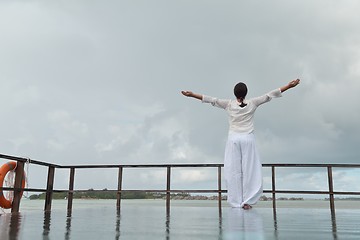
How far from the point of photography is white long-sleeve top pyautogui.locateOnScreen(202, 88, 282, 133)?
4.18 metres

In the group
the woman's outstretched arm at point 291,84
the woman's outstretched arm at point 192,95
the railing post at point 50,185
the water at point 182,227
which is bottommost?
the water at point 182,227

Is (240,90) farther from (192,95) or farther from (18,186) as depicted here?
(18,186)

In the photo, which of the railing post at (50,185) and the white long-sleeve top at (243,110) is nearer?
the white long-sleeve top at (243,110)

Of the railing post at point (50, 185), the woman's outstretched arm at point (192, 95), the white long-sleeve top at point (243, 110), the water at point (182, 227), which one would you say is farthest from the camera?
the railing post at point (50, 185)

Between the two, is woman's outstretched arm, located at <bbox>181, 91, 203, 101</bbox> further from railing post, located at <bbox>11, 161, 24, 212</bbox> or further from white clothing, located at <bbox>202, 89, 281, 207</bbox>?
railing post, located at <bbox>11, 161, 24, 212</bbox>

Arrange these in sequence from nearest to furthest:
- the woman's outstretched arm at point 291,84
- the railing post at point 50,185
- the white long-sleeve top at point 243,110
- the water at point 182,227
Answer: the water at point 182,227 → the woman's outstretched arm at point 291,84 → the white long-sleeve top at point 243,110 → the railing post at point 50,185

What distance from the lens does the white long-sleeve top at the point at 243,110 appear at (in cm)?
418

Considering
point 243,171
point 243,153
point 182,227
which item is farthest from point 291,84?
point 182,227

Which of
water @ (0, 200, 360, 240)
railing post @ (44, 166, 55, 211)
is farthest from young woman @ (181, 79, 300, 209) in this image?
railing post @ (44, 166, 55, 211)

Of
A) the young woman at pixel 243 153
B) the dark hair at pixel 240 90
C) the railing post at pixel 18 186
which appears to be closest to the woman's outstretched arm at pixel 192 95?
the young woman at pixel 243 153

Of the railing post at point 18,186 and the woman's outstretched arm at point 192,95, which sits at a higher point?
the woman's outstretched arm at point 192,95

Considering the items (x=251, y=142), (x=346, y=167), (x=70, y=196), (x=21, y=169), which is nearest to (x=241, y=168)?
(x=251, y=142)

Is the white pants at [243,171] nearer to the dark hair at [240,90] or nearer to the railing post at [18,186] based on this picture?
the dark hair at [240,90]

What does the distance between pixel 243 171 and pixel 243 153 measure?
0.73 ft
